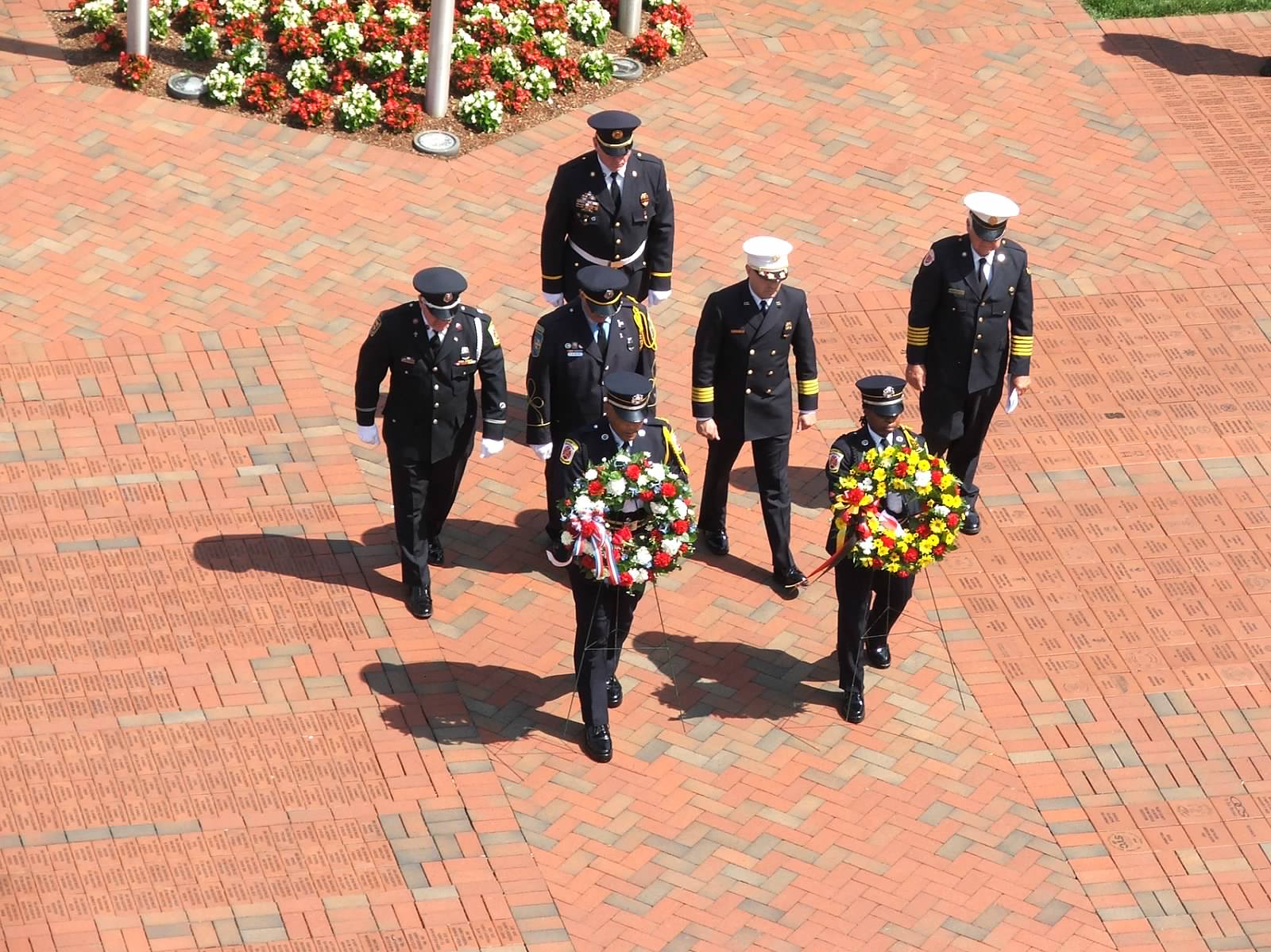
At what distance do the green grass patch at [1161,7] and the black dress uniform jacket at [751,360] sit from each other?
7609mm

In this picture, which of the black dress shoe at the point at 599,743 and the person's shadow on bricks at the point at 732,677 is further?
the person's shadow on bricks at the point at 732,677

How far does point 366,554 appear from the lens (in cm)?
1183

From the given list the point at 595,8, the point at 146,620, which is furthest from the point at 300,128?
the point at 146,620

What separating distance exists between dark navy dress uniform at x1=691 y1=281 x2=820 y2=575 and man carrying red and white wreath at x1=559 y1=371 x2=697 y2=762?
1.07m

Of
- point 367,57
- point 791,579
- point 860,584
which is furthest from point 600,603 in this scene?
point 367,57

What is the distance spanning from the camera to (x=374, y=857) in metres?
9.92

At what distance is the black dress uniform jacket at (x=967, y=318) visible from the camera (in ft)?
39.5

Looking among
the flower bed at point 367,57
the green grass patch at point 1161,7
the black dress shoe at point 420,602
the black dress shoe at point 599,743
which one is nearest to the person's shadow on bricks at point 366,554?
the black dress shoe at point 420,602

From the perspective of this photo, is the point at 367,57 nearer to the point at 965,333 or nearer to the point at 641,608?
the point at 965,333

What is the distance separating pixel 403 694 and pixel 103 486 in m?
2.47

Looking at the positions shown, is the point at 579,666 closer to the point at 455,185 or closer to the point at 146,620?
the point at 146,620

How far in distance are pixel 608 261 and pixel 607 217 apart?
286mm

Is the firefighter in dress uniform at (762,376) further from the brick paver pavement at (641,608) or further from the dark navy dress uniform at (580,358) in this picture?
the brick paver pavement at (641,608)

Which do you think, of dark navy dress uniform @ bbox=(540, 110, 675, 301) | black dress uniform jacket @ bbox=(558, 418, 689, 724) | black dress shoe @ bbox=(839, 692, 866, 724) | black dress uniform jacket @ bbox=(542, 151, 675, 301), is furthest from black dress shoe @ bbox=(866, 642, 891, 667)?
dark navy dress uniform @ bbox=(540, 110, 675, 301)
